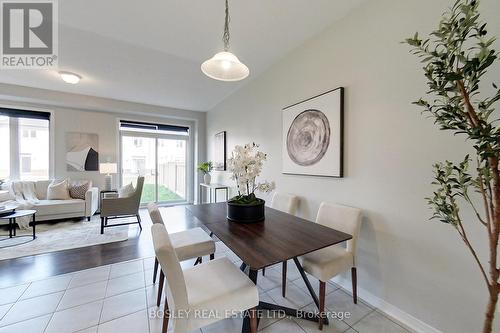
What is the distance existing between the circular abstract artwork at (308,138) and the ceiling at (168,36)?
0.99m

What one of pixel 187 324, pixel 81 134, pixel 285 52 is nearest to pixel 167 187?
pixel 81 134

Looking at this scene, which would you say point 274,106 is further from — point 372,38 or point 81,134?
point 81,134

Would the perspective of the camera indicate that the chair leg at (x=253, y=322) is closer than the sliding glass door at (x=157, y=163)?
Yes

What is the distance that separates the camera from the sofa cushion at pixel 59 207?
12.6ft

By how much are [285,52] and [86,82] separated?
3865 mm

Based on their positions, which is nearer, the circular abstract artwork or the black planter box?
the black planter box

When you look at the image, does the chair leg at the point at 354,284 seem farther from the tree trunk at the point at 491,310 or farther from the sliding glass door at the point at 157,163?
the sliding glass door at the point at 157,163

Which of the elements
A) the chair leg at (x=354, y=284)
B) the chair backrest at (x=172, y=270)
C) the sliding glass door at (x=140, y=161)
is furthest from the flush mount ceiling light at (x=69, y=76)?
the chair leg at (x=354, y=284)

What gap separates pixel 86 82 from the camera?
3.85m

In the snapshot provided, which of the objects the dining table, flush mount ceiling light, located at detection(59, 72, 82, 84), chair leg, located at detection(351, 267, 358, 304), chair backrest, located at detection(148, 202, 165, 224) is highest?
flush mount ceiling light, located at detection(59, 72, 82, 84)

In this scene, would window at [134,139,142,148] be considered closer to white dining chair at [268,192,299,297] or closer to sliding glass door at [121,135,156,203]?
sliding glass door at [121,135,156,203]

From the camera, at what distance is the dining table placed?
1.20 m

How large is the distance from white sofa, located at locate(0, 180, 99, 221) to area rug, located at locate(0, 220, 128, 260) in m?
0.18

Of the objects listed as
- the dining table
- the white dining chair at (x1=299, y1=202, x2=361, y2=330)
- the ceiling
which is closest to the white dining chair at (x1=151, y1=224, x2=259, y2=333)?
the dining table
